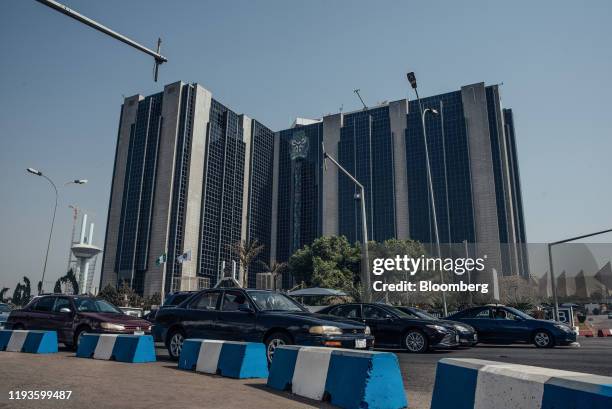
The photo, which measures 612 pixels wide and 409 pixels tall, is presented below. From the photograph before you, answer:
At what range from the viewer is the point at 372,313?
12.8 meters

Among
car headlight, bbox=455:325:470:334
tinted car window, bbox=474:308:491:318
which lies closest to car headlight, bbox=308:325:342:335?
car headlight, bbox=455:325:470:334

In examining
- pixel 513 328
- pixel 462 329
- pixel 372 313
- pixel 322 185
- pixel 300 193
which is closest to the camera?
pixel 372 313

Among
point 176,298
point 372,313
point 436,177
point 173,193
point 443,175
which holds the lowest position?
point 372,313

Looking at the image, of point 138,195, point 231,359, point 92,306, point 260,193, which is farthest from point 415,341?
point 260,193

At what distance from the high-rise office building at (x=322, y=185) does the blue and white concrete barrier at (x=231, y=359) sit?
7068 centimetres

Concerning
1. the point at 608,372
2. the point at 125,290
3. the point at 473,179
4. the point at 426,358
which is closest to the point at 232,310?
the point at 426,358

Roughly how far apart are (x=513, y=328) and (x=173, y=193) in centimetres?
7519

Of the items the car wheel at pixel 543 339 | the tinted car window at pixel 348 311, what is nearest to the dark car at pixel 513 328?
the car wheel at pixel 543 339

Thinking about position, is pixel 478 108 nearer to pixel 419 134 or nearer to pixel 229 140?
pixel 419 134

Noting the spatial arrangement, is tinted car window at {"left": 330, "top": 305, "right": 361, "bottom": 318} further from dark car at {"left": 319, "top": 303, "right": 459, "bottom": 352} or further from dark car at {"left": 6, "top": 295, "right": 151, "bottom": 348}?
dark car at {"left": 6, "top": 295, "right": 151, "bottom": 348}

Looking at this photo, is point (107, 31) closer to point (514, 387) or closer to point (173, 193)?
point (514, 387)

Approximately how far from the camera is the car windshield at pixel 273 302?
884 cm

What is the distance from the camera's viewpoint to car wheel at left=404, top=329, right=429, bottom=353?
470 inches

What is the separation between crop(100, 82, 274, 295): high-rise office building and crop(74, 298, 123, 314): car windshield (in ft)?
224
